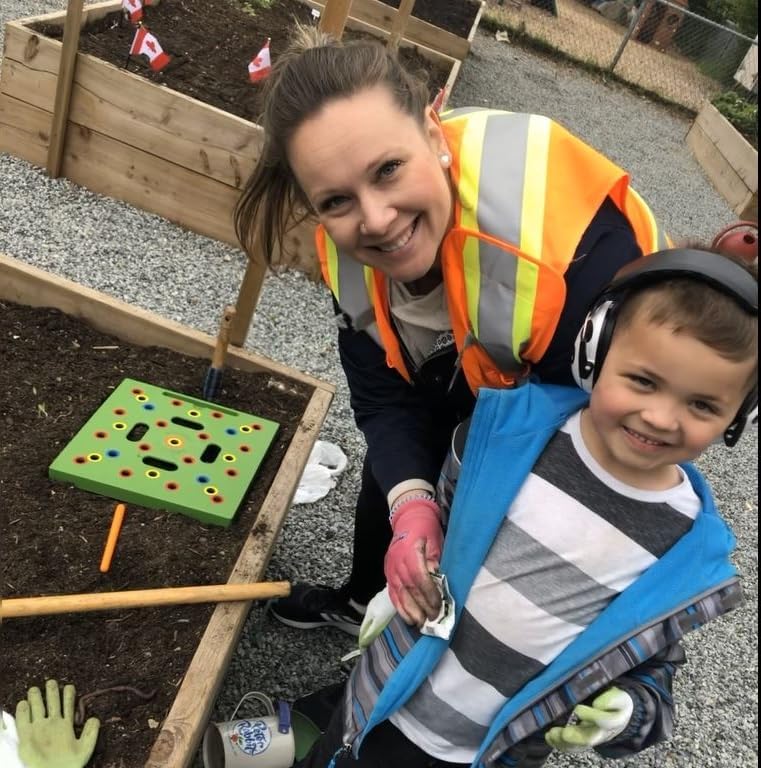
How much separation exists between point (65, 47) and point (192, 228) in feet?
3.23

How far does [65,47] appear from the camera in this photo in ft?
12.0

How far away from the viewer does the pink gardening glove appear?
139 cm

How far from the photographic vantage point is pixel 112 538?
1.85 meters

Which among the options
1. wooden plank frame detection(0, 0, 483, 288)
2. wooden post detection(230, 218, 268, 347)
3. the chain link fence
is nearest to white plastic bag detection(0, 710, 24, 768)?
wooden post detection(230, 218, 268, 347)

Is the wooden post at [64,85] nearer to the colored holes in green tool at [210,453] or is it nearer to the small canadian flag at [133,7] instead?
the small canadian flag at [133,7]

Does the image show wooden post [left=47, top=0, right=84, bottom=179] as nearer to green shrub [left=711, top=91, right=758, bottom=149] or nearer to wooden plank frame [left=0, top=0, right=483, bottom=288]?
wooden plank frame [left=0, top=0, right=483, bottom=288]

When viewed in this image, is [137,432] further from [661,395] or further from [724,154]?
[724,154]

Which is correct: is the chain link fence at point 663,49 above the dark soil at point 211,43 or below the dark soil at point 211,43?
above

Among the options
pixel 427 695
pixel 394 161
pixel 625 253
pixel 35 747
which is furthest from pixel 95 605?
pixel 625 253

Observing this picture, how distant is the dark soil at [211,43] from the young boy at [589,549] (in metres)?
A: 2.99

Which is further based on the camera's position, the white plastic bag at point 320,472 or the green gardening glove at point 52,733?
the white plastic bag at point 320,472

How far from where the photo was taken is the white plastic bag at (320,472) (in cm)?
279

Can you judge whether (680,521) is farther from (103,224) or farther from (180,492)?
(103,224)

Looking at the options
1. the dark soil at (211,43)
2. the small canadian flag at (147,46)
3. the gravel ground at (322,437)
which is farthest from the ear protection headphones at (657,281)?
the small canadian flag at (147,46)
